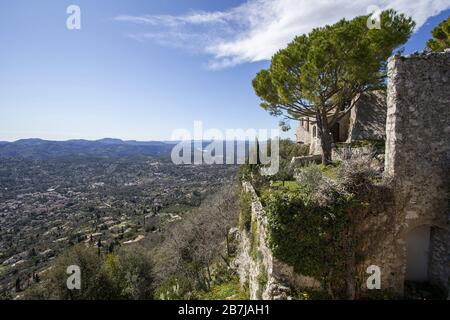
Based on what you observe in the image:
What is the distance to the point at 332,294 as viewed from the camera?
249 inches

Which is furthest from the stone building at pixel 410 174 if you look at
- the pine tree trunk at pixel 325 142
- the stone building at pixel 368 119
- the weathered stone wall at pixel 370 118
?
the weathered stone wall at pixel 370 118

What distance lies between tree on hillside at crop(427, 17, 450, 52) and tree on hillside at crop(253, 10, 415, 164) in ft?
12.8

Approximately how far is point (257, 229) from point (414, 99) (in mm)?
5686

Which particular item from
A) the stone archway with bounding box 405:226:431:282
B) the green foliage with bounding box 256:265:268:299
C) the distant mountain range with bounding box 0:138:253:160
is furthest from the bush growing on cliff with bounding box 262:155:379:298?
the distant mountain range with bounding box 0:138:253:160

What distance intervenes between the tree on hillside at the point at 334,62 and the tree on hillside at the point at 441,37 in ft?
12.8

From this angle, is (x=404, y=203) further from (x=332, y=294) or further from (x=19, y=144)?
(x=19, y=144)

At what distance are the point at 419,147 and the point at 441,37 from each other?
51.7 ft

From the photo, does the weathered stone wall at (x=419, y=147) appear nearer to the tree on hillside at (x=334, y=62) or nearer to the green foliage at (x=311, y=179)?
the green foliage at (x=311, y=179)

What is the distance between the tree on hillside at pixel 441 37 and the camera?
16078 mm

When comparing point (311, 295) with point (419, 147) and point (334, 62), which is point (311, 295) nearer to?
point (419, 147)

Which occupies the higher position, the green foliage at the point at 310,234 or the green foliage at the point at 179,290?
the green foliage at the point at 310,234

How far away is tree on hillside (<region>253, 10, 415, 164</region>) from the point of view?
13.5 m
